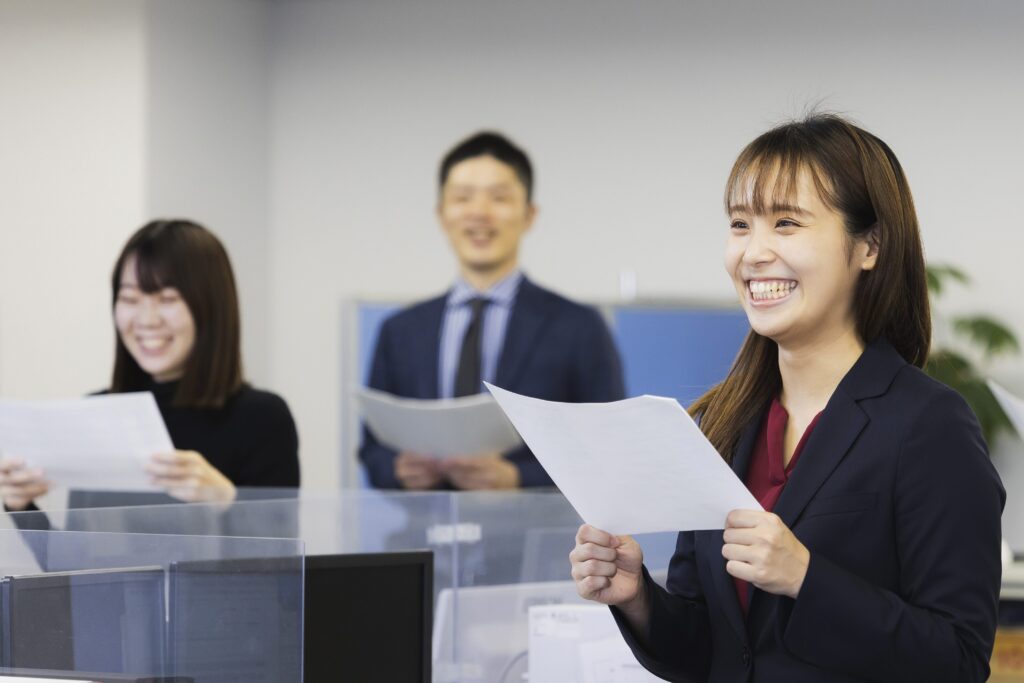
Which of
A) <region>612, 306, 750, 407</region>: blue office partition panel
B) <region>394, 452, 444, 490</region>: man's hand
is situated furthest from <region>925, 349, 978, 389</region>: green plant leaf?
<region>394, 452, 444, 490</region>: man's hand

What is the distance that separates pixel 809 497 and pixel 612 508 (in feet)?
0.71

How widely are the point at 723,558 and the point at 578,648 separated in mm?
508

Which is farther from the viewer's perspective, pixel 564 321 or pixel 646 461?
pixel 564 321

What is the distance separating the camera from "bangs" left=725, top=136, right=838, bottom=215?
1481 mm

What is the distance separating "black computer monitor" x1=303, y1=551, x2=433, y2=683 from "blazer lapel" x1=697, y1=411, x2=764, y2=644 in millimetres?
538

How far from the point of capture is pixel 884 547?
4.58 ft

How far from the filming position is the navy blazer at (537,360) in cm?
339

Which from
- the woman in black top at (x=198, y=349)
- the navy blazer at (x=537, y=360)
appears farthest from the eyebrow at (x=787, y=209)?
the navy blazer at (x=537, y=360)

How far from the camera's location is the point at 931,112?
546 centimetres

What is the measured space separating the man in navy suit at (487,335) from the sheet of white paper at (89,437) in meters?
0.84

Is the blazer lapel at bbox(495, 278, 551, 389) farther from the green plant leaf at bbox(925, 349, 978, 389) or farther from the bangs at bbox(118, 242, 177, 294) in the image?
the green plant leaf at bbox(925, 349, 978, 389)

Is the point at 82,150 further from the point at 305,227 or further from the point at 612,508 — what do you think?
the point at 612,508

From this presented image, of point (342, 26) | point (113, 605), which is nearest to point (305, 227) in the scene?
point (342, 26)

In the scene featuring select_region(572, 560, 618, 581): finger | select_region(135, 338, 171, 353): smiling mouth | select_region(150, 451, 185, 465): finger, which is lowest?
select_region(150, 451, 185, 465): finger
